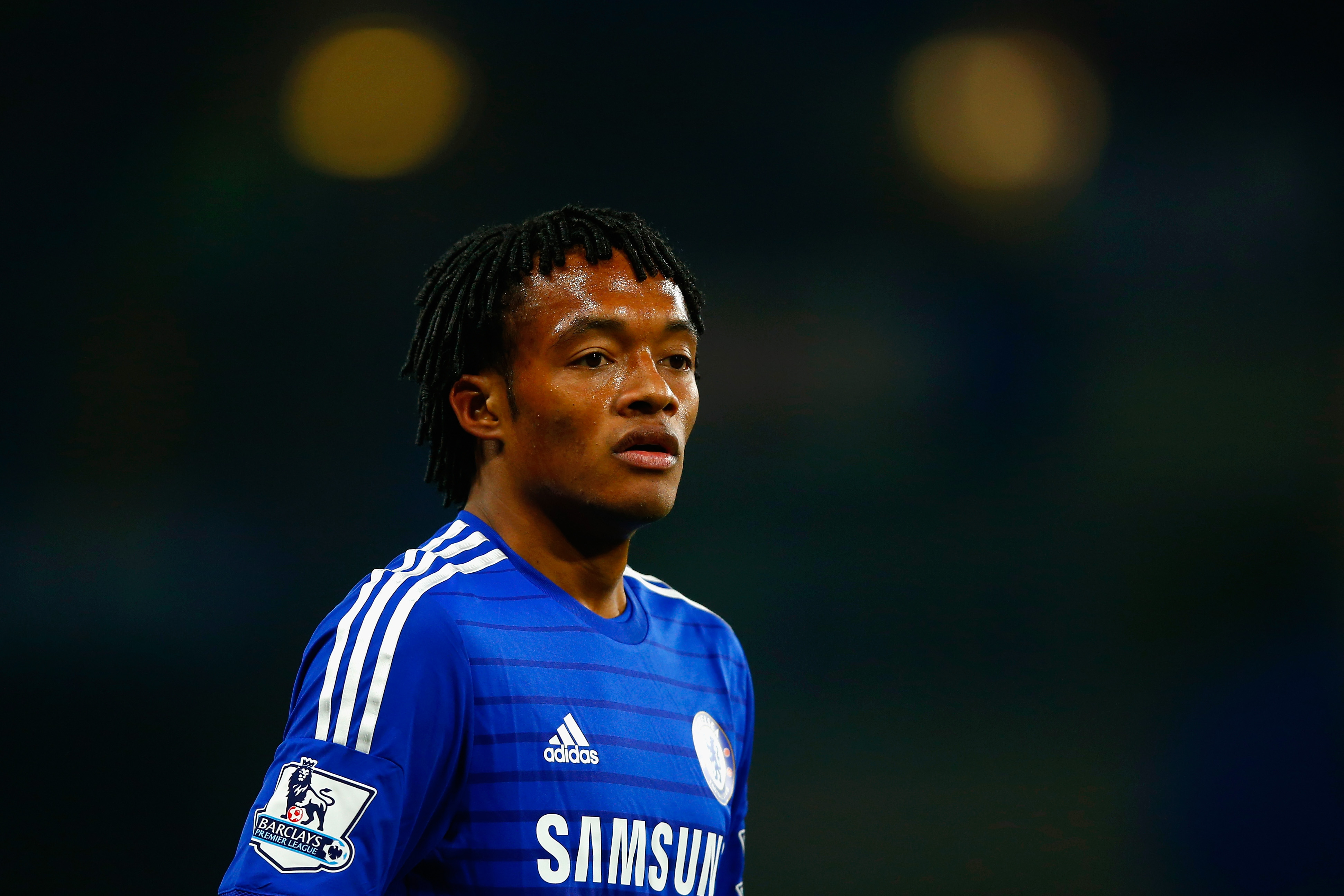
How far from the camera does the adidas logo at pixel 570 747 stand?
1477mm

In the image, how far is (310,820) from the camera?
128 centimetres

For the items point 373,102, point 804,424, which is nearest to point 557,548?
point 804,424

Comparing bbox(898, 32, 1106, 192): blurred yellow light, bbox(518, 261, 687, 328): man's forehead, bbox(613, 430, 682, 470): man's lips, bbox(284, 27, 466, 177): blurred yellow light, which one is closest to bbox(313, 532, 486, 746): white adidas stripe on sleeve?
bbox(613, 430, 682, 470): man's lips

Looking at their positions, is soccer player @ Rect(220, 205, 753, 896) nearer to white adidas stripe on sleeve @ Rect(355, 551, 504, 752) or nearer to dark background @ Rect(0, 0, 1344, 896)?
white adidas stripe on sleeve @ Rect(355, 551, 504, 752)

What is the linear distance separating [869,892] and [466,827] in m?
2.56

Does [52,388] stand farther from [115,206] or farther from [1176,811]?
[1176,811]

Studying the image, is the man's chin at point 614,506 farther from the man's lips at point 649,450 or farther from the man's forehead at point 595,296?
the man's forehead at point 595,296

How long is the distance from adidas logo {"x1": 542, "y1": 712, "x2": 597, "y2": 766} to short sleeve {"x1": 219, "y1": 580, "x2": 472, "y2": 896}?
0.40 feet

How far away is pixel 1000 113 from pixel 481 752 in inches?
136

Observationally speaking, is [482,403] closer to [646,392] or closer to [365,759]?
[646,392]

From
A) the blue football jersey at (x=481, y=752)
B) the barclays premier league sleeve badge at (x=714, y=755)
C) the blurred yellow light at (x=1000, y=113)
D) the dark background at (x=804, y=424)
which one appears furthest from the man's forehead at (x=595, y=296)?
the blurred yellow light at (x=1000, y=113)

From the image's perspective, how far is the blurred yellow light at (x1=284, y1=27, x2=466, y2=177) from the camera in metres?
3.69

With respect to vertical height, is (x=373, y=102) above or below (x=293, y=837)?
above

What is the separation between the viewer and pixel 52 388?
3.34 metres
